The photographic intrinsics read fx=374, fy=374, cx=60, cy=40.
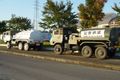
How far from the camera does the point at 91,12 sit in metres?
49.2

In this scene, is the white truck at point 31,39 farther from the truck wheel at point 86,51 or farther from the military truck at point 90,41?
the truck wheel at point 86,51

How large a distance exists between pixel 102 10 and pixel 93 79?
118 feet

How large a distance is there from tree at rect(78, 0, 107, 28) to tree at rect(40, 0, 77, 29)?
8.31 m

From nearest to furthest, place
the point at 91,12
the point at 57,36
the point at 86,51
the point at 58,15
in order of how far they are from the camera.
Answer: the point at 86,51 < the point at 57,36 < the point at 91,12 < the point at 58,15

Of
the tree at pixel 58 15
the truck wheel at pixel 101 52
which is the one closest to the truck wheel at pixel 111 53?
the truck wheel at pixel 101 52

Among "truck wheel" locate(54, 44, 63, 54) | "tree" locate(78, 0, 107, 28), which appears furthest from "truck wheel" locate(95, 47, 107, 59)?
"tree" locate(78, 0, 107, 28)

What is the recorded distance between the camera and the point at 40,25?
2442 inches

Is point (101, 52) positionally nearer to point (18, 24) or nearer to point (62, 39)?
point (62, 39)

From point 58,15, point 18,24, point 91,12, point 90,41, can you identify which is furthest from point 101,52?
point 18,24

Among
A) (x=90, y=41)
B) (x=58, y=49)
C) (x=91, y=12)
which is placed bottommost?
(x=58, y=49)

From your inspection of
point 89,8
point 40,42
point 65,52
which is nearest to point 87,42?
point 65,52

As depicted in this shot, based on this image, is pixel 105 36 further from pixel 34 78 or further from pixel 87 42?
pixel 34 78

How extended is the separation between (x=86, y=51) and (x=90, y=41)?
2.61ft

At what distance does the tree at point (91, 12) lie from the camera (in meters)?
48.8
